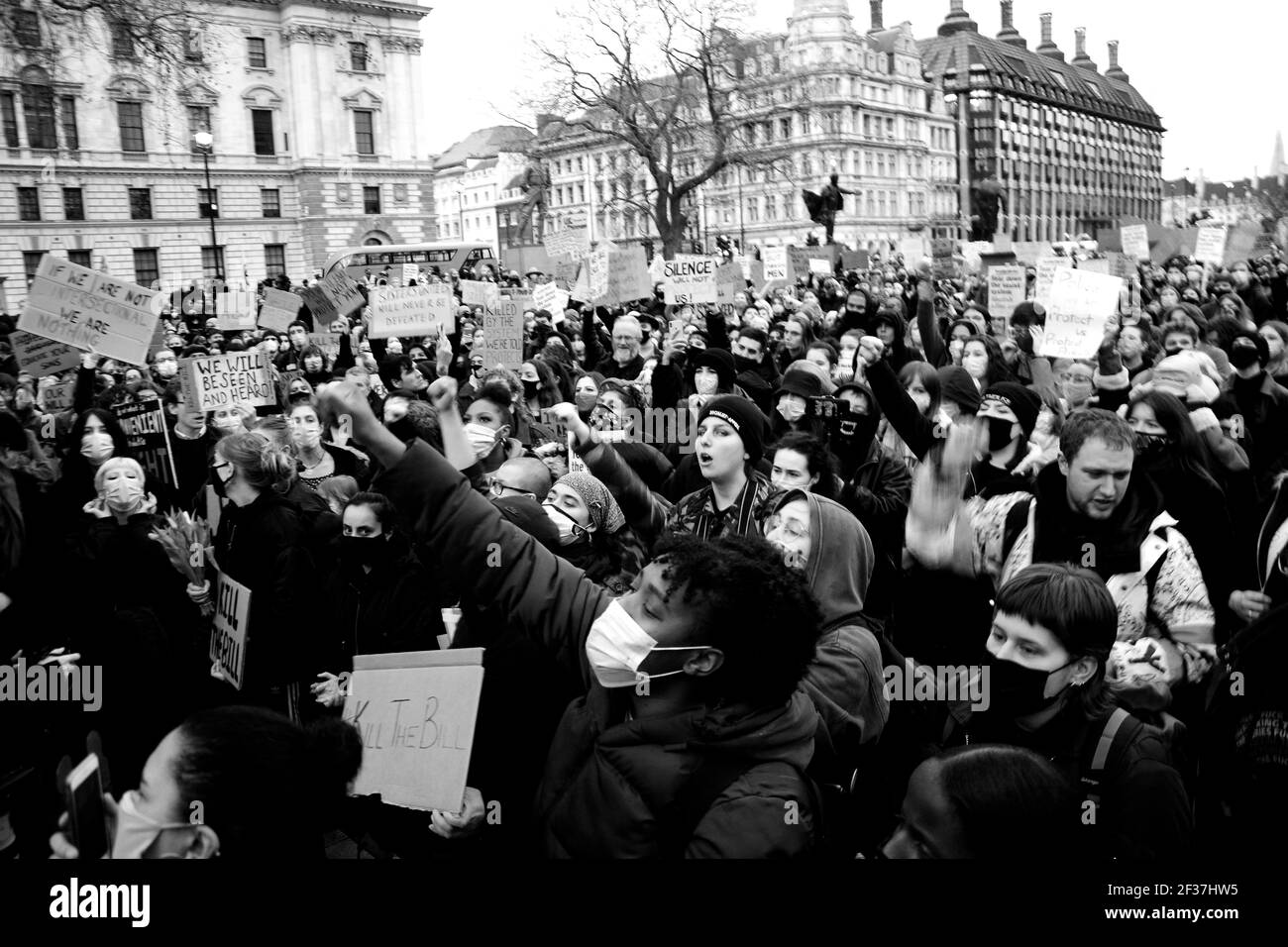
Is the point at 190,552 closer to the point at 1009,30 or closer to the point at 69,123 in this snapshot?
the point at 69,123

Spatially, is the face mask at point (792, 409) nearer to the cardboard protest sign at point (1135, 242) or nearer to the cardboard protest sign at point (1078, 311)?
the cardboard protest sign at point (1078, 311)

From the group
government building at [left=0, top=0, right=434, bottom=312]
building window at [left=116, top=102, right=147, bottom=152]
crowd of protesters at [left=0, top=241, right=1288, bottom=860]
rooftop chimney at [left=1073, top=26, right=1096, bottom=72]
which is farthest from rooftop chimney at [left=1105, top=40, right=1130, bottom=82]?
crowd of protesters at [left=0, top=241, right=1288, bottom=860]

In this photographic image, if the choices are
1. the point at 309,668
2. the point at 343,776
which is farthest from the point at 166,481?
the point at 343,776

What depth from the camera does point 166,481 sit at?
6.64m

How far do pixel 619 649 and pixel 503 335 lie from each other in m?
6.49

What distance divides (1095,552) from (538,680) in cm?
176

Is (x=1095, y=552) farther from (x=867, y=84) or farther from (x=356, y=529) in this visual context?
(x=867, y=84)

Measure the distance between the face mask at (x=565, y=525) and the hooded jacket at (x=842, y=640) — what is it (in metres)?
0.74

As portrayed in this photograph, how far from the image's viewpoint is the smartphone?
161cm

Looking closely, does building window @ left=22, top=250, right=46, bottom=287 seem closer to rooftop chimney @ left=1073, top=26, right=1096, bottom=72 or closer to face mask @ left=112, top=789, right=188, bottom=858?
face mask @ left=112, top=789, right=188, bottom=858

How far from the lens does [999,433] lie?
457 cm

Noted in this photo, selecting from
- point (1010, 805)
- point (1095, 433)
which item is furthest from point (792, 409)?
point (1010, 805)

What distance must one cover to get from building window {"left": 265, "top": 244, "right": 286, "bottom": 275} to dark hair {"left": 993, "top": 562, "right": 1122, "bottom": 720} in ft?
185

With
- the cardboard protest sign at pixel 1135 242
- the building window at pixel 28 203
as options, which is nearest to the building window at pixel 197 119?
the building window at pixel 28 203
